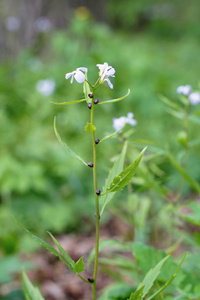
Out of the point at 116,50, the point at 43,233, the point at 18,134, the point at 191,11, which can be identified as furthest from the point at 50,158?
the point at 191,11

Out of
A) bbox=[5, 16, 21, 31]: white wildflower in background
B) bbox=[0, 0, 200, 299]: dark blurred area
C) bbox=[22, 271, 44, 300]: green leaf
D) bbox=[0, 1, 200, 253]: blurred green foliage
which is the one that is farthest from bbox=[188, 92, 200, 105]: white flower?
bbox=[5, 16, 21, 31]: white wildflower in background

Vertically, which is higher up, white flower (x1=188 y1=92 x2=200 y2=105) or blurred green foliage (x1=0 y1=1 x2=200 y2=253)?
white flower (x1=188 y1=92 x2=200 y2=105)

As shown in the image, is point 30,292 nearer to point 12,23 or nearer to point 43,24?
point 43,24

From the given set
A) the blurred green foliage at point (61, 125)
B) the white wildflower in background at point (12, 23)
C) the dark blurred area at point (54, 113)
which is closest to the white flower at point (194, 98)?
the dark blurred area at point (54, 113)

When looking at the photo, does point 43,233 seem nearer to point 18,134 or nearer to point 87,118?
point 18,134

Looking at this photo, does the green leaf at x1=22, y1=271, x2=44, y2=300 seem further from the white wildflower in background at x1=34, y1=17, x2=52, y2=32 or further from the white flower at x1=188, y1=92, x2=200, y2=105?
the white wildflower in background at x1=34, y1=17, x2=52, y2=32

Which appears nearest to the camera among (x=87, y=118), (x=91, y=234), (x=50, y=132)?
(x=91, y=234)

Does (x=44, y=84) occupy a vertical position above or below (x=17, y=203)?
above
